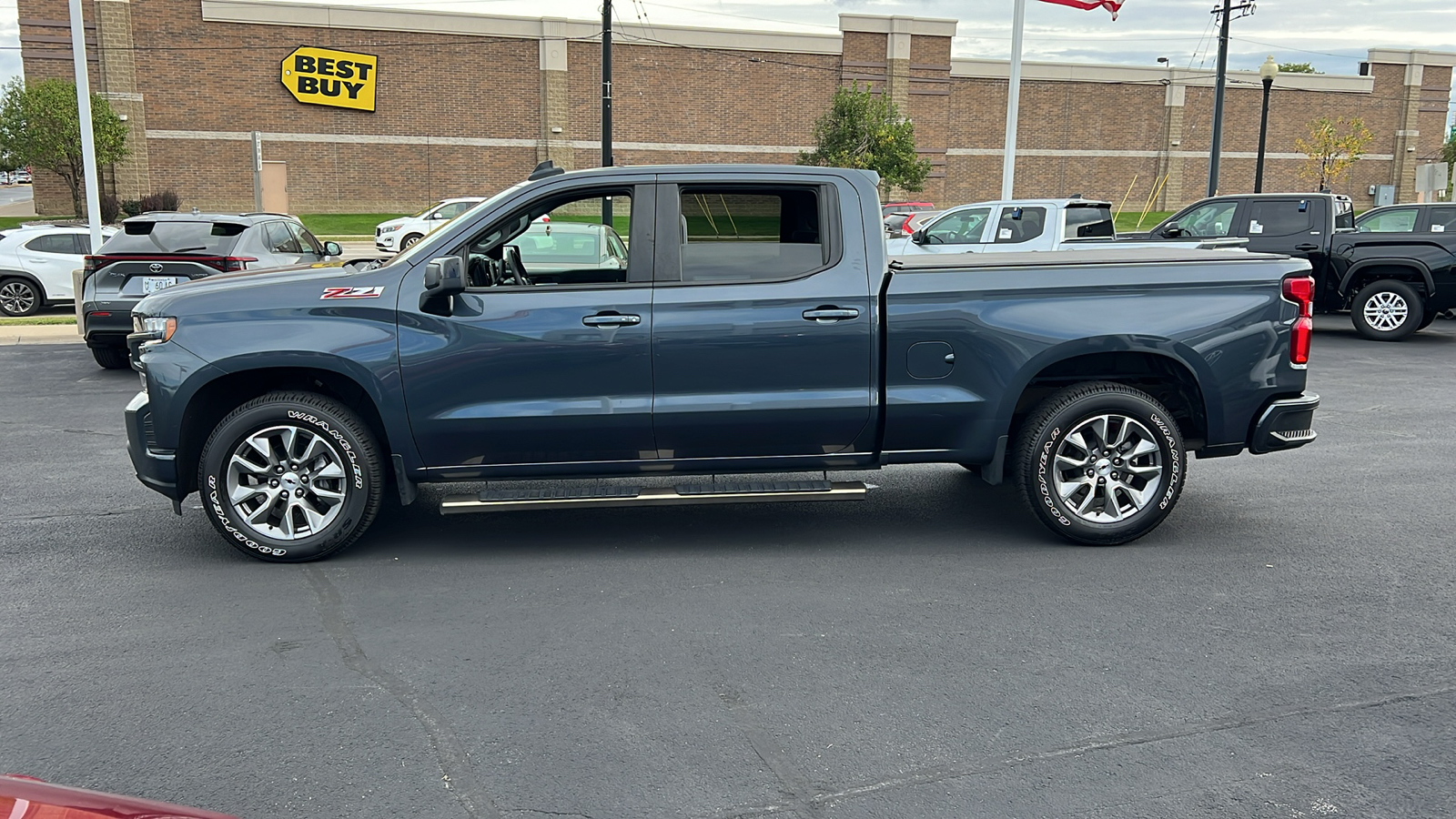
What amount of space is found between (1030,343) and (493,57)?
4284 cm

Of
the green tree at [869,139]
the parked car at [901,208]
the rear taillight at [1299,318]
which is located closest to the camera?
the rear taillight at [1299,318]

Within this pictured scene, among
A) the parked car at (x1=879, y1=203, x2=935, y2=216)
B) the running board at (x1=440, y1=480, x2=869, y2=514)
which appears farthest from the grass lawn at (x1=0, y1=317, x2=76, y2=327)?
the parked car at (x1=879, y1=203, x2=935, y2=216)

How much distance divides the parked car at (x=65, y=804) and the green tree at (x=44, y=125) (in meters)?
39.7

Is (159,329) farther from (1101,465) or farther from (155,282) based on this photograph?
(155,282)

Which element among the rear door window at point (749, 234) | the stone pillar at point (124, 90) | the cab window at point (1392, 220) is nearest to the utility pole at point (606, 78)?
the cab window at point (1392, 220)

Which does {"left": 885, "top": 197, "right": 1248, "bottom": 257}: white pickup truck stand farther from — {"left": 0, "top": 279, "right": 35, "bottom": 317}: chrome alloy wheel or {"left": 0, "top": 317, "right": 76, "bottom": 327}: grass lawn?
{"left": 0, "top": 279, "right": 35, "bottom": 317}: chrome alloy wheel

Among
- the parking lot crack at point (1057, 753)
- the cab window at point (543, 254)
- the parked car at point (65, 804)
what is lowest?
the parking lot crack at point (1057, 753)

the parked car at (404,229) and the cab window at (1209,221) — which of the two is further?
the parked car at (404,229)

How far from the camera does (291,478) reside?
5.81m

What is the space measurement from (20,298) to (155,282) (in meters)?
8.30

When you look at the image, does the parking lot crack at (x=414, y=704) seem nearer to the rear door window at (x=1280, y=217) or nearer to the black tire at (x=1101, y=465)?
the black tire at (x=1101, y=465)

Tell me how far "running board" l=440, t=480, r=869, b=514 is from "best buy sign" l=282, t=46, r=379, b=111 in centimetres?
4177

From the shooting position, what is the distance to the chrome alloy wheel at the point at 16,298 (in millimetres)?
18109

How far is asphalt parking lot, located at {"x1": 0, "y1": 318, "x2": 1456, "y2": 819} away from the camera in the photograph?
11.9ft
